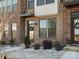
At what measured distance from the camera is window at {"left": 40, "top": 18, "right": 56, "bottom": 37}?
1917cm

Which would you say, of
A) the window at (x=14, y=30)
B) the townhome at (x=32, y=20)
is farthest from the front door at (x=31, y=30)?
the window at (x=14, y=30)

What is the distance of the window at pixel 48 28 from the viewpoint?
19.2 m

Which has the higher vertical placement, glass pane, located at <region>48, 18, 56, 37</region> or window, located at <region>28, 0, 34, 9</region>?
window, located at <region>28, 0, 34, 9</region>

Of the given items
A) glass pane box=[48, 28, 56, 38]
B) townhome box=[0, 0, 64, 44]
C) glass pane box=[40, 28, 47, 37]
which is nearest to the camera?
townhome box=[0, 0, 64, 44]

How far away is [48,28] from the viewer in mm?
19625

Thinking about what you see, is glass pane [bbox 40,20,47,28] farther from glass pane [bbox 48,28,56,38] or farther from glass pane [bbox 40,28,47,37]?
glass pane [bbox 48,28,56,38]

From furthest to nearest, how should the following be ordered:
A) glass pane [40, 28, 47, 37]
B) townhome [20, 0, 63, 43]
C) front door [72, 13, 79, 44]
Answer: glass pane [40, 28, 47, 37], townhome [20, 0, 63, 43], front door [72, 13, 79, 44]

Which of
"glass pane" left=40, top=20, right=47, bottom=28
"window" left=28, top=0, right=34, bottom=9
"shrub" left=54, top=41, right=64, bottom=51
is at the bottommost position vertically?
"shrub" left=54, top=41, right=64, bottom=51

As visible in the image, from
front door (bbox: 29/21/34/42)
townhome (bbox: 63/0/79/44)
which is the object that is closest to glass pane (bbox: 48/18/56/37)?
townhome (bbox: 63/0/79/44)

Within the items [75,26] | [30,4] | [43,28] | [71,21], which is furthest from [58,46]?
[30,4]

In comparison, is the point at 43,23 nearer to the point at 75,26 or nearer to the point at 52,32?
the point at 52,32

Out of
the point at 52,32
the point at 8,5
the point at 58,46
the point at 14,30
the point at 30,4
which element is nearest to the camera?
the point at 58,46

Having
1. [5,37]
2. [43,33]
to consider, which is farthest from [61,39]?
[5,37]

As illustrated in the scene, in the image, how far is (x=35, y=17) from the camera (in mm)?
21109
